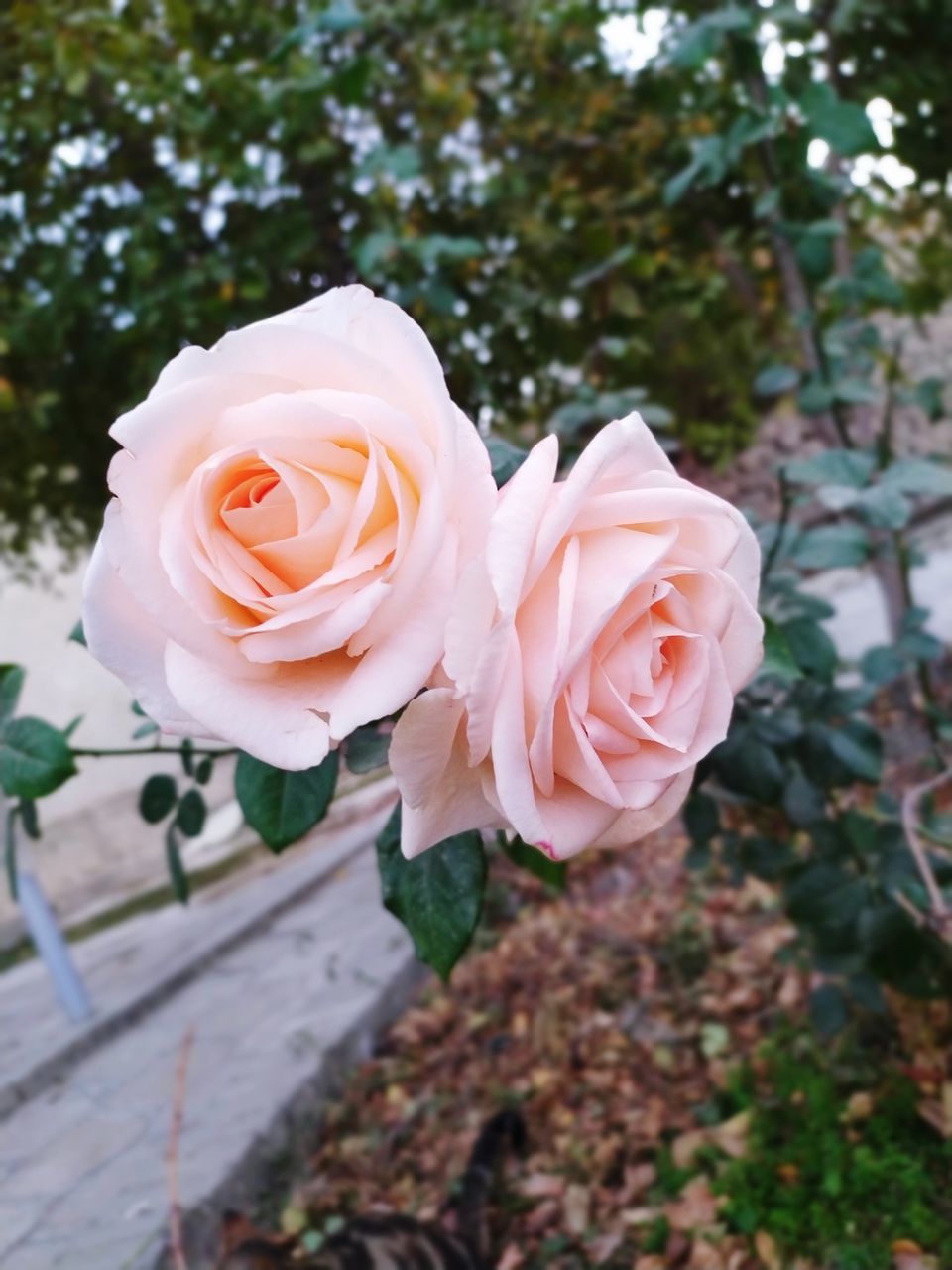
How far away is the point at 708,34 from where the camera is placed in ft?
4.53

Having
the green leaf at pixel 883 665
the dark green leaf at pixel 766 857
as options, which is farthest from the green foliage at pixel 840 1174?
the green leaf at pixel 883 665

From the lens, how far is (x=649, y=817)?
0.51 meters

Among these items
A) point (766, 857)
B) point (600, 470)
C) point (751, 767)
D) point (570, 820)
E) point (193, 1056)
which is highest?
point (600, 470)

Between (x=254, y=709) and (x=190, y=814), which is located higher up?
(x=254, y=709)

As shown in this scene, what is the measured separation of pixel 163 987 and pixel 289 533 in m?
3.74

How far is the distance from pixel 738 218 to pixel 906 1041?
1.95m

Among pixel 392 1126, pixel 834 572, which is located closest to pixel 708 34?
pixel 392 1126

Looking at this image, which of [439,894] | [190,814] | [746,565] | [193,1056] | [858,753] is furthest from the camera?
[193,1056]

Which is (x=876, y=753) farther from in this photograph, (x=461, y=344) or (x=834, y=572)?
(x=834, y=572)

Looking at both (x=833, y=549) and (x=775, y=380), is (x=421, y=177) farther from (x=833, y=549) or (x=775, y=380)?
(x=833, y=549)

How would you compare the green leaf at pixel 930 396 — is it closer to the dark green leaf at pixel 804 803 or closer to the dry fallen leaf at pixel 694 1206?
the dark green leaf at pixel 804 803

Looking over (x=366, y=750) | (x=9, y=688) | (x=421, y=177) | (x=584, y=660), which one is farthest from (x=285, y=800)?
(x=421, y=177)

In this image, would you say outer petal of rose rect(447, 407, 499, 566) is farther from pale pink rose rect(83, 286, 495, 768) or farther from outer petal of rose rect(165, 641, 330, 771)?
outer petal of rose rect(165, 641, 330, 771)

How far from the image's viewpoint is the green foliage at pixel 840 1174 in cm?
147
